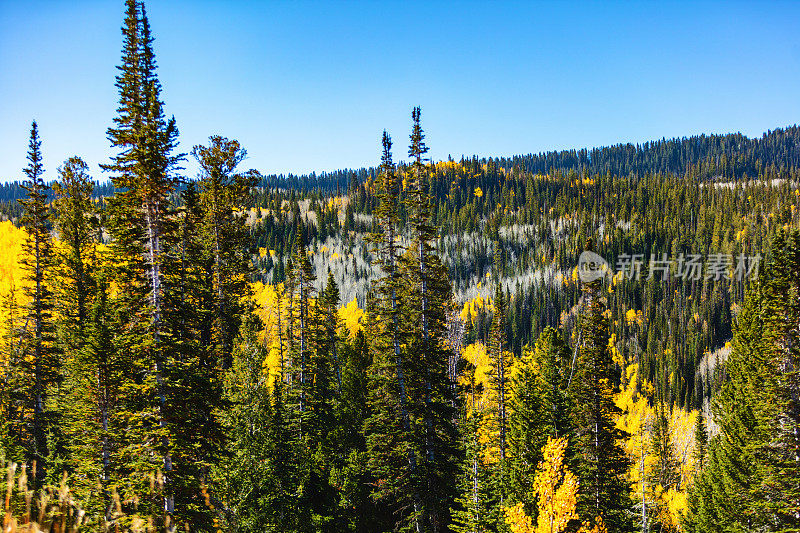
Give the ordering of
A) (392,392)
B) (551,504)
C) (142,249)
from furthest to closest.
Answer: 1. (392,392)
2. (551,504)
3. (142,249)

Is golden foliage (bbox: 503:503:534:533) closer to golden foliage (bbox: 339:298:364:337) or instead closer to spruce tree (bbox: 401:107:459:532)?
spruce tree (bbox: 401:107:459:532)

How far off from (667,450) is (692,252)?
15376 cm

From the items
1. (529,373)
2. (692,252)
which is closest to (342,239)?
(692,252)

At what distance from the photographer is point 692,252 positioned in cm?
16675

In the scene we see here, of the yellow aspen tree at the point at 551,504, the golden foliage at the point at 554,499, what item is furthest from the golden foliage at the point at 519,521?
the golden foliage at the point at 554,499

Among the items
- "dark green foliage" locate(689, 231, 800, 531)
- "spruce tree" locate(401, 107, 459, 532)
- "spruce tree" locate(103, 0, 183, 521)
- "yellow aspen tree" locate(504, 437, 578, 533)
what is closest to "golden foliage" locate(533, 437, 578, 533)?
"yellow aspen tree" locate(504, 437, 578, 533)

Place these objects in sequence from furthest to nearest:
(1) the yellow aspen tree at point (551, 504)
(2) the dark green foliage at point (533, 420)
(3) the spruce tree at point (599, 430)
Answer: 1. (3) the spruce tree at point (599, 430)
2. (2) the dark green foliage at point (533, 420)
3. (1) the yellow aspen tree at point (551, 504)

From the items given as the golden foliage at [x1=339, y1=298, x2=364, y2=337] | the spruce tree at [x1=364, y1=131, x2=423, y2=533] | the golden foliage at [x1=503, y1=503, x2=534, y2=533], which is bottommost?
the golden foliage at [x1=339, y1=298, x2=364, y2=337]

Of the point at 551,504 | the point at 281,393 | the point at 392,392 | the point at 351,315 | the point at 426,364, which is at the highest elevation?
the point at 426,364

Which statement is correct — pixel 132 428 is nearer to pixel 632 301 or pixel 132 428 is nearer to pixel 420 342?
pixel 420 342

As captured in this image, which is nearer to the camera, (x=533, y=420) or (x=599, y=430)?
(x=533, y=420)

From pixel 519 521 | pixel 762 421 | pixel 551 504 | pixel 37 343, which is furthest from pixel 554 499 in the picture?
pixel 37 343

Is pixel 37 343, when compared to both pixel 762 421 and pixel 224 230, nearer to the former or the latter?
pixel 224 230

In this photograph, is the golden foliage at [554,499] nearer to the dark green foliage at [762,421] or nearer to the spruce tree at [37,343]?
the dark green foliage at [762,421]
